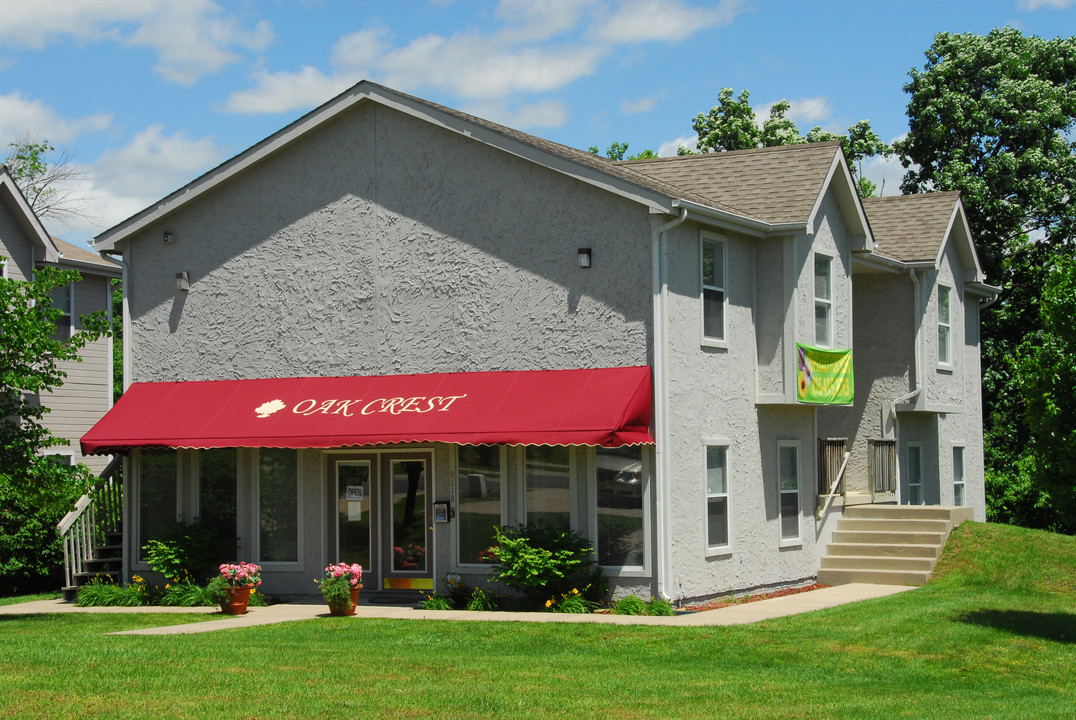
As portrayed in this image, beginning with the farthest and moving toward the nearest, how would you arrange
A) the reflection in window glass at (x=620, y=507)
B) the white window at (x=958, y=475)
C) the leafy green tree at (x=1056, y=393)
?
the white window at (x=958, y=475) → the reflection in window glass at (x=620, y=507) → the leafy green tree at (x=1056, y=393)

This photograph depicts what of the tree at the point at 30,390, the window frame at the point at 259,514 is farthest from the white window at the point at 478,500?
the tree at the point at 30,390

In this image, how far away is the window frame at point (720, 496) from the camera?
1967 centimetres

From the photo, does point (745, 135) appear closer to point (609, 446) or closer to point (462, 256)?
point (462, 256)

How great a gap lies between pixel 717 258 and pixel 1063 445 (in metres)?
6.16

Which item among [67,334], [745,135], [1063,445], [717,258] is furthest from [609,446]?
[745,135]

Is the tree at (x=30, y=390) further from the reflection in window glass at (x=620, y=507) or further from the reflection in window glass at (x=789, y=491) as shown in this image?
the reflection in window glass at (x=789, y=491)

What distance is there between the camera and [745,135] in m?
41.3

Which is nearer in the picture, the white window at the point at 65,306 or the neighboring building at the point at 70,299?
the neighboring building at the point at 70,299

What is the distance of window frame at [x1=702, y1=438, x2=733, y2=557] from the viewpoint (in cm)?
1967

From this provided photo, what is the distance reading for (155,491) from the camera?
22.2 metres

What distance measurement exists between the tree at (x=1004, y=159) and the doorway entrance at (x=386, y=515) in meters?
→ 19.3

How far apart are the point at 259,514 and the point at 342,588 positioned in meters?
3.90

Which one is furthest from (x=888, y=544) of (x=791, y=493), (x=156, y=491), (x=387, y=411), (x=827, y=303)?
(x=156, y=491)

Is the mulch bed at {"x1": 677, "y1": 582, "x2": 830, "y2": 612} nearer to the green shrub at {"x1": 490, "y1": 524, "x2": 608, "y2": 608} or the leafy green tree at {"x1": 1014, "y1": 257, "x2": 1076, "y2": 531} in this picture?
the green shrub at {"x1": 490, "y1": 524, "x2": 608, "y2": 608}
